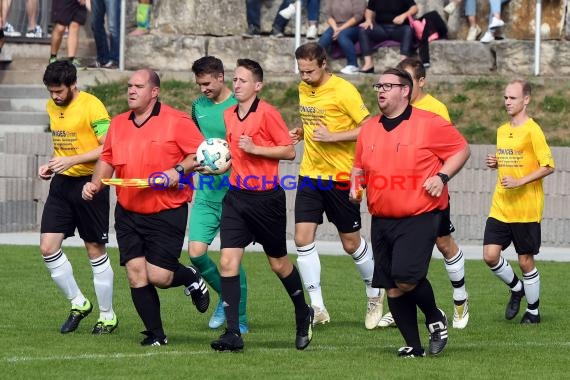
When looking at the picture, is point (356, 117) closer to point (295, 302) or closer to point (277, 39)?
point (295, 302)

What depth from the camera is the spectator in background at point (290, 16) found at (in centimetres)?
2216

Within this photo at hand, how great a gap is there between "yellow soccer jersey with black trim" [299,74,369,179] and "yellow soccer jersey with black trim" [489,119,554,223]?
1.26m

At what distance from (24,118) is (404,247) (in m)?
13.0

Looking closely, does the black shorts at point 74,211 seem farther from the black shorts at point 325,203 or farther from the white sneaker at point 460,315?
the white sneaker at point 460,315

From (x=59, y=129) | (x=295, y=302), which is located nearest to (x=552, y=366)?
(x=295, y=302)

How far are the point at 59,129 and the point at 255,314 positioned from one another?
2.57 metres

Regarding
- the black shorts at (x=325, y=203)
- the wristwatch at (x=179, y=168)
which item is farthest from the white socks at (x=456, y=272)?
the wristwatch at (x=179, y=168)

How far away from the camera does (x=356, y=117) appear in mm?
12320

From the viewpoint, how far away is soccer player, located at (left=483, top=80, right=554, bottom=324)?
12562mm

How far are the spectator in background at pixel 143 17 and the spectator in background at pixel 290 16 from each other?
2034 mm

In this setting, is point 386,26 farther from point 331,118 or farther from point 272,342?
point 272,342

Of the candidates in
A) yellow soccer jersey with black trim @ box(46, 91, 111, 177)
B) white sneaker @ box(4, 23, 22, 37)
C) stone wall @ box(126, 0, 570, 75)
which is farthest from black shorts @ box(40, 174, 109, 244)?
white sneaker @ box(4, 23, 22, 37)

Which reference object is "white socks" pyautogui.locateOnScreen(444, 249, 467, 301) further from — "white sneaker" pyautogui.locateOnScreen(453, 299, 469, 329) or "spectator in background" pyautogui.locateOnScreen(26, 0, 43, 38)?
"spectator in background" pyautogui.locateOnScreen(26, 0, 43, 38)

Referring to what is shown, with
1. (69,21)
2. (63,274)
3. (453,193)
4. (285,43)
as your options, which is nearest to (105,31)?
(69,21)
